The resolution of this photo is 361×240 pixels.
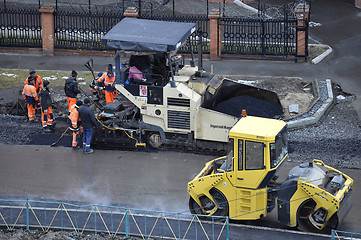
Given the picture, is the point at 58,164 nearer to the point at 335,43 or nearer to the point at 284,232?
the point at 284,232

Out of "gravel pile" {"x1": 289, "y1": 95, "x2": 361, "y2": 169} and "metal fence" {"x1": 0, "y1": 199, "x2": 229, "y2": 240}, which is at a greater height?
"gravel pile" {"x1": 289, "y1": 95, "x2": 361, "y2": 169}

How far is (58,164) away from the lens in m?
A: 16.6

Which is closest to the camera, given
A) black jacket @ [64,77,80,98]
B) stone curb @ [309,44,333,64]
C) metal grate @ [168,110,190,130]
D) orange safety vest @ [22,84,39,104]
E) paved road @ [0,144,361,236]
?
paved road @ [0,144,361,236]

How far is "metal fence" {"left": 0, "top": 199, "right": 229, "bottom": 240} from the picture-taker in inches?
507

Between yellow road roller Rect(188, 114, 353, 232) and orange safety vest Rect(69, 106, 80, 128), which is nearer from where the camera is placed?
yellow road roller Rect(188, 114, 353, 232)

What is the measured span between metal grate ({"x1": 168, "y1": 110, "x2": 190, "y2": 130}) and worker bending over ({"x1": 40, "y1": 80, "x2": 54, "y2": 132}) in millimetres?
3586

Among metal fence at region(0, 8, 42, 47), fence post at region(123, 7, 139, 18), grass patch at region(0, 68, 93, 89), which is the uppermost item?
fence post at region(123, 7, 139, 18)

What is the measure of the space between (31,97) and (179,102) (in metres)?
4.59

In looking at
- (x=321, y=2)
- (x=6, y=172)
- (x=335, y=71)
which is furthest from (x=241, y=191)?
(x=321, y=2)

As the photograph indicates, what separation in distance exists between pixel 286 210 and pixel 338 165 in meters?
3.95

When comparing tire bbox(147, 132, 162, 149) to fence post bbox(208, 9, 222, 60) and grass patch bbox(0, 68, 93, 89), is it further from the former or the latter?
fence post bbox(208, 9, 222, 60)

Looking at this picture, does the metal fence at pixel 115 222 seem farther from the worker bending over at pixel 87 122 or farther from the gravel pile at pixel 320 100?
the gravel pile at pixel 320 100

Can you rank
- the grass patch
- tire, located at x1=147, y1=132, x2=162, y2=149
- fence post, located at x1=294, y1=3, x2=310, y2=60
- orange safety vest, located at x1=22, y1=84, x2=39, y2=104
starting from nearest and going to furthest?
1. tire, located at x1=147, y1=132, x2=162, y2=149
2. orange safety vest, located at x1=22, y1=84, x2=39, y2=104
3. the grass patch
4. fence post, located at x1=294, y1=3, x2=310, y2=60

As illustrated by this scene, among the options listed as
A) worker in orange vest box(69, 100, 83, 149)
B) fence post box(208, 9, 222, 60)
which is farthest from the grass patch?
worker in orange vest box(69, 100, 83, 149)
